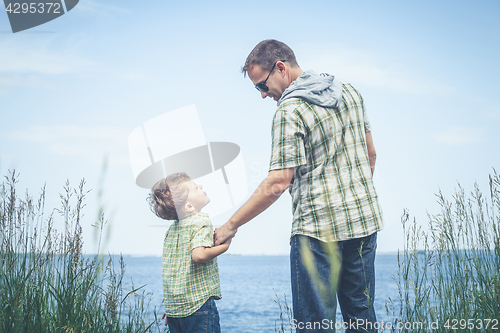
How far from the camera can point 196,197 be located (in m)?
2.11

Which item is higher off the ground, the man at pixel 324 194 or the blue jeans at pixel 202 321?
the man at pixel 324 194

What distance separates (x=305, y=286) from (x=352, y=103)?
89 centimetres

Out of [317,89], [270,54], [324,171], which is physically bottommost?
[324,171]

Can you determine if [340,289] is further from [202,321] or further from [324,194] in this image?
[202,321]

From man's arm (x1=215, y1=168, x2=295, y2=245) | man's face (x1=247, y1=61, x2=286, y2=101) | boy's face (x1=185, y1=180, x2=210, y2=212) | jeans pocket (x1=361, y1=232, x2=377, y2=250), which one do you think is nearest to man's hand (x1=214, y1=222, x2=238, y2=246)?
man's arm (x1=215, y1=168, x2=295, y2=245)

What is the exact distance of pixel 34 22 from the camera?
3705mm

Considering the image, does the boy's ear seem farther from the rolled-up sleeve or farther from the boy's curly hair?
the rolled-up sleeve

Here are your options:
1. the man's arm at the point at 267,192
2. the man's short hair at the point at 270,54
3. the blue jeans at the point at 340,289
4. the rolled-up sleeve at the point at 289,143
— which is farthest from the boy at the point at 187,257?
the man's short hair at the point at 270,54

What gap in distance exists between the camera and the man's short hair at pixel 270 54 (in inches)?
73.9

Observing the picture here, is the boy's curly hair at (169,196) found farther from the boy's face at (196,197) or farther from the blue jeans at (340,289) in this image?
the blue jeans at (340,289)

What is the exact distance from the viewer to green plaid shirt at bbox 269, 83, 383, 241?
61.5 inches

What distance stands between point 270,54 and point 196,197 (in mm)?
918

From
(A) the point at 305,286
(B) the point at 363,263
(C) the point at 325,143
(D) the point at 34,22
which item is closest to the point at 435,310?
(B) the point at 363,263

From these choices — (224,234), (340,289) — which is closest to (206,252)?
(224,234)
